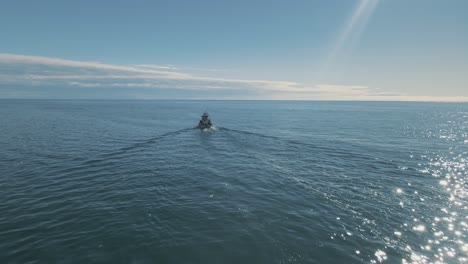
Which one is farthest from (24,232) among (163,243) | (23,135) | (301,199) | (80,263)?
(23,135)

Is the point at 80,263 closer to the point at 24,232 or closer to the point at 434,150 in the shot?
the point at 24,232

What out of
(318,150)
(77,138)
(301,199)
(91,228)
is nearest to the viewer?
(91,228)

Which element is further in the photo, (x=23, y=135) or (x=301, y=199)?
(x=23, y=135)

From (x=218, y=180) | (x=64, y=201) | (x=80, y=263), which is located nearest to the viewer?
(x=80, y=263)

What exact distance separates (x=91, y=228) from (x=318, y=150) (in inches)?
1341

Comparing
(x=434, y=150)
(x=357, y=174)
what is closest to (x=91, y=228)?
(x=357, y=174)

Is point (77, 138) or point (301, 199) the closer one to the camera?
point (301, 199)

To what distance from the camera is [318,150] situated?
3962 cm

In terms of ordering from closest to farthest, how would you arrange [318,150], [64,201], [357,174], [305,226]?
[305,226], [64,201], [357,174], [318,150]

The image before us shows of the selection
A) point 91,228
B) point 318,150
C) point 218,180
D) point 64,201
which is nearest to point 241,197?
point 218,180

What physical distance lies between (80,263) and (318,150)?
117 feet

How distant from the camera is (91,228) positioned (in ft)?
51.1

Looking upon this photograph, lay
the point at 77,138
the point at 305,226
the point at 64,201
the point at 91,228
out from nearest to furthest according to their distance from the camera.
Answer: the point at 91,228 → the point at 305,226 → the point at 64,201 → the point at 77,138

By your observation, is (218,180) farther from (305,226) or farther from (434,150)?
(434,150)
